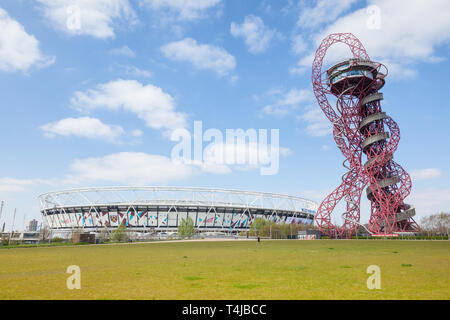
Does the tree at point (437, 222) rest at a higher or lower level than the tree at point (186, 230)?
higher

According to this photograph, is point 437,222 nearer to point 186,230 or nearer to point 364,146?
point 364,146

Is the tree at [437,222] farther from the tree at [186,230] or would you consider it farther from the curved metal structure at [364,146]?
the tree at [186,230]

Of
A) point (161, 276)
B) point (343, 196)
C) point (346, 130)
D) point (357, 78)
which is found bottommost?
point (161, 276)

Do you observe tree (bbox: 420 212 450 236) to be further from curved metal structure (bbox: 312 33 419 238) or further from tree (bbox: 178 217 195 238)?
tree (bbox: 178 217 195 238)

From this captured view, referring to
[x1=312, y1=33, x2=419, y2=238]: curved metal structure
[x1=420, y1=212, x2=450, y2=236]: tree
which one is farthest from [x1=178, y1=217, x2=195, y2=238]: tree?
[x1=420, y1=212, x2=450, y2=236]: tree

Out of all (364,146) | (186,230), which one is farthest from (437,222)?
(186,230)

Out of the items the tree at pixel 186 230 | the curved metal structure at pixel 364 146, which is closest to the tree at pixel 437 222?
the curved metal structure at pixel 364 146

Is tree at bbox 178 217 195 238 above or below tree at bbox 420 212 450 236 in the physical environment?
below

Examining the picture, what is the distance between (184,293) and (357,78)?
64215 mm

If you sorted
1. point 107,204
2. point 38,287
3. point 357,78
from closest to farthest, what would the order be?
point 38,287 < point 357,78 < point 107,204

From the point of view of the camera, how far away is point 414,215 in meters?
56.8
